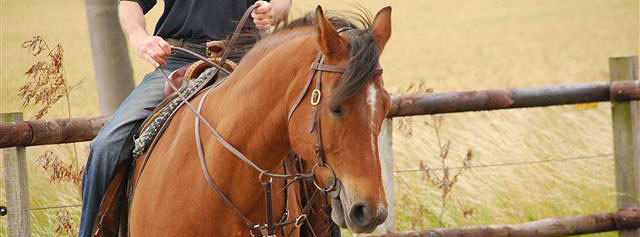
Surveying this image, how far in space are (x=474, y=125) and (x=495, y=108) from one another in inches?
125

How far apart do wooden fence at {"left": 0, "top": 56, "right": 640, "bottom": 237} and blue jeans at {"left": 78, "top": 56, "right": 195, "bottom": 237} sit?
1.24 m

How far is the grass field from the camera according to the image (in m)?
8.12

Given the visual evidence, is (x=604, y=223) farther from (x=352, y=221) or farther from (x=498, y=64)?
(x=498, y=64)

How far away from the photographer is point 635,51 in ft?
64.5

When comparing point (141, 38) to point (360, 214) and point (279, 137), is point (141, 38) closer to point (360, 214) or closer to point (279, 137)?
point (279, 137)

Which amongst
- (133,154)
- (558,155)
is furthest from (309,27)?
(558,155)

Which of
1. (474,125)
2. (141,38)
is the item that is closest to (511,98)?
(474,125)

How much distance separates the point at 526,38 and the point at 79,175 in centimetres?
1789

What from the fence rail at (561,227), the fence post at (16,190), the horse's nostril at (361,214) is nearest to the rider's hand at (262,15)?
the horse's nostril at (361,214)

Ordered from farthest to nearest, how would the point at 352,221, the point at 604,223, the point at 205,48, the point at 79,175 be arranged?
the point at 604,223 → the point at 79,175 → the point at 205,48 → the point at 352,221

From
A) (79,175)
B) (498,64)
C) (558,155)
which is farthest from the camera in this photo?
(498,64)

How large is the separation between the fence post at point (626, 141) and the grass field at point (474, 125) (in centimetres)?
65

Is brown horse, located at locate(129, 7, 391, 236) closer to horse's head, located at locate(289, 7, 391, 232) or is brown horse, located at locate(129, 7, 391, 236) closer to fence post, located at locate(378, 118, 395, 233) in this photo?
horse's head, located at locate(289, 7, 391, 232)

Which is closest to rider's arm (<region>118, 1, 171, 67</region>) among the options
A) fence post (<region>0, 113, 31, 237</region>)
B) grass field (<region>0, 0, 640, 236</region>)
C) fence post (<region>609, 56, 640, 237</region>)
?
grass field (<region>0, 0, 640, 236</region>)
